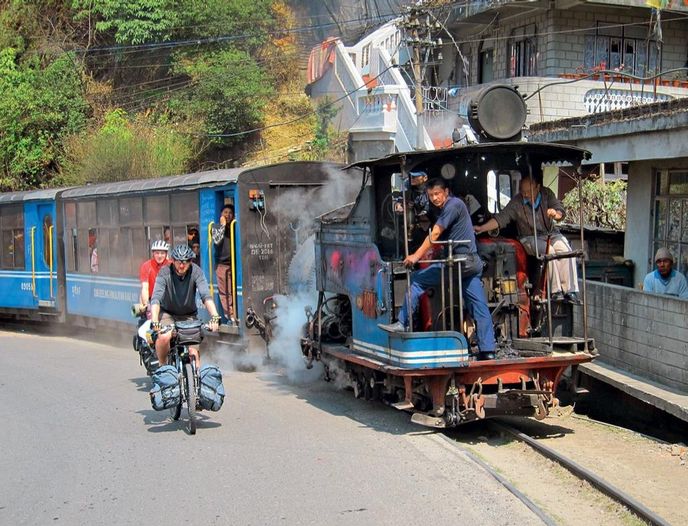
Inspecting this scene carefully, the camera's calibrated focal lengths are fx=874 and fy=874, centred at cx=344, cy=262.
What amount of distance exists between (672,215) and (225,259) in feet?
22.5

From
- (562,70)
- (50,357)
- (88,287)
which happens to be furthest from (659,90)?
(50,357)

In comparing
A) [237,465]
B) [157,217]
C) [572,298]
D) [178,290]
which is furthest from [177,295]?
[157,217]

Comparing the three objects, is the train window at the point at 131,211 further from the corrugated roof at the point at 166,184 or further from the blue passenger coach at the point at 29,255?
the blue passenger coach at the point at 29,255

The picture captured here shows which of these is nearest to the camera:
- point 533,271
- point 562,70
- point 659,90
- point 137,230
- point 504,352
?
point 504,352

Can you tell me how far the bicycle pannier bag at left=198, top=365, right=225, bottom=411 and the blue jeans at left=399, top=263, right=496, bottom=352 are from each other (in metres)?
1.89

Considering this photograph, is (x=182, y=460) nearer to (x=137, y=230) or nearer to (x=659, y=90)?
(x=137, y=230)

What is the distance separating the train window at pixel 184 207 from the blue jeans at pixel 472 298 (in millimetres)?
6437

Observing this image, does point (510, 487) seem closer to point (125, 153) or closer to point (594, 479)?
point (594, 479)

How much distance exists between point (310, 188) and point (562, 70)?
1450cm

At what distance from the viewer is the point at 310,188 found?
13.5m

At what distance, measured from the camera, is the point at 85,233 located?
17.6 metres

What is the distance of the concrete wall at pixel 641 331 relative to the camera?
29.7 ft

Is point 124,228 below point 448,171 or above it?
Result: below

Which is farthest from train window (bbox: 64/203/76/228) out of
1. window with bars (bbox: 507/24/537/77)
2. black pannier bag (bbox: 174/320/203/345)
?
window with bars (bbox: 507/24/537/77)
